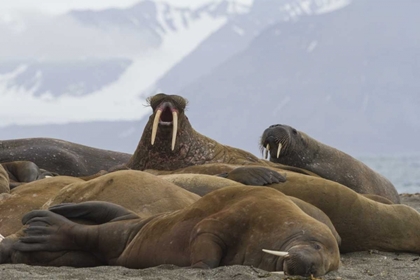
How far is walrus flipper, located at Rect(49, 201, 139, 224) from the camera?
579 centimetres

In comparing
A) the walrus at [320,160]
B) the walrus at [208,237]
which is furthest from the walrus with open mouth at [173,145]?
the walrus at [208,237]

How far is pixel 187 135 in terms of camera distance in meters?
10.6

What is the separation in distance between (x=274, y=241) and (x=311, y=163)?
6721mm

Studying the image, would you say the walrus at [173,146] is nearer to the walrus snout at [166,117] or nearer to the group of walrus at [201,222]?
the walrus snout at [166,117]

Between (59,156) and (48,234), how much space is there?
7783 millimetres

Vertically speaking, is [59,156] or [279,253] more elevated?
[59,156]

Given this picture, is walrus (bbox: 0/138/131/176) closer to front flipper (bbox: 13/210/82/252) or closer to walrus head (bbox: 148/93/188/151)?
walrus head (bbox: 148/93/188/151)

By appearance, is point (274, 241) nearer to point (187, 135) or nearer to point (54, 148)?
point (187, 135)

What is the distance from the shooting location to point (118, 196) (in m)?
6.27

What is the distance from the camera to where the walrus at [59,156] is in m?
13.1

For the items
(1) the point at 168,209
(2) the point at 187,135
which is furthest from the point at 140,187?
(2) the point at 187,135

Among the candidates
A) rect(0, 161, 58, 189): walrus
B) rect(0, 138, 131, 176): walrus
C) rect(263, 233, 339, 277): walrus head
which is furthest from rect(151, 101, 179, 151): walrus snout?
rect(263, 233, 339, 277): walrus head

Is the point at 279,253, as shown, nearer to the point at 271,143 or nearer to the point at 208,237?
the point at 208,237

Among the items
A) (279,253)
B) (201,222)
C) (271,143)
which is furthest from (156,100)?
(279,253)
